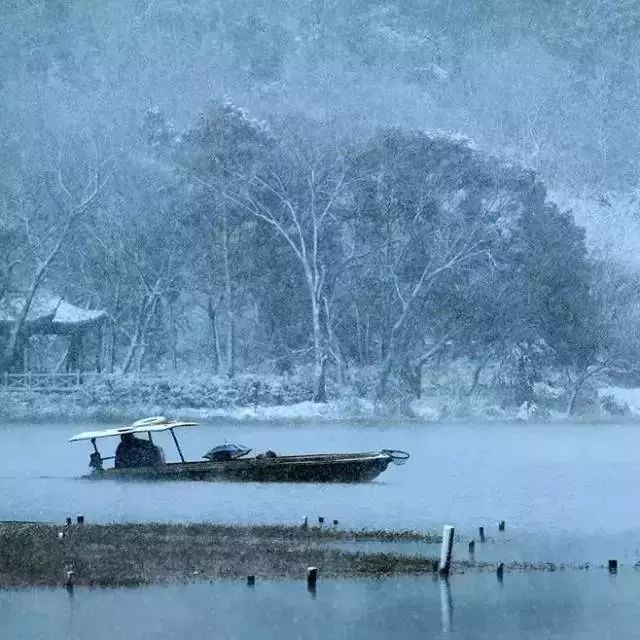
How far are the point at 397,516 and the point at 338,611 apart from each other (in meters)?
9.18

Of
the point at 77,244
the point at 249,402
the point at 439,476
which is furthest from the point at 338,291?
the point at 439,476

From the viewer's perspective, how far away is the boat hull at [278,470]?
29.2 m

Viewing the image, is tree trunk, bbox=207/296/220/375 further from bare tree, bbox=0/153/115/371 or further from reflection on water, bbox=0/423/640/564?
reflection on water, bbox=0/423/640/564

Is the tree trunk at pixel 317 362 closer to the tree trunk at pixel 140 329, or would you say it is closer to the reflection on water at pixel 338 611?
the tree trunk at pixel 140 329

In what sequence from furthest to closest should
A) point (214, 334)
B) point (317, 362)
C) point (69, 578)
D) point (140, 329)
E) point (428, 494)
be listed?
point (140, 329) → point (214, 334) → point (317, 362) → point (428, 494) → point (69, 578)

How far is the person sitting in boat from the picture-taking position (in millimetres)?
30281

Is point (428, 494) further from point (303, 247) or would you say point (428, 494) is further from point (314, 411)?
point (303, 247)

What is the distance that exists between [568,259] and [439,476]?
23698 mm

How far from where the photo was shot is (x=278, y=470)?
29.2m

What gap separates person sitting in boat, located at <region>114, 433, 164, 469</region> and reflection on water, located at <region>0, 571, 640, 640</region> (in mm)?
13063

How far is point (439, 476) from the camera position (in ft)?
114

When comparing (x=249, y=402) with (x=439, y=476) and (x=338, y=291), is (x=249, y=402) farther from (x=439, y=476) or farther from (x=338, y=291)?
(x=439, y=476)

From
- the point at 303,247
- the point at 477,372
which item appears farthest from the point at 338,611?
the point at 303,247

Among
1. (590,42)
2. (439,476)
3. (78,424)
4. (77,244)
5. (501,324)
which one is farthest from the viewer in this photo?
(590,42)
